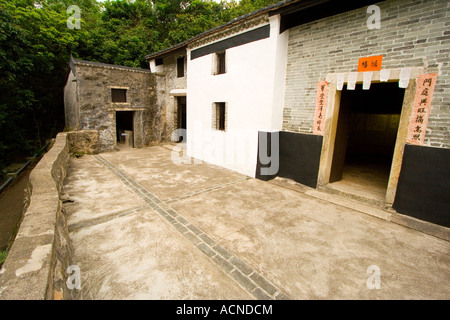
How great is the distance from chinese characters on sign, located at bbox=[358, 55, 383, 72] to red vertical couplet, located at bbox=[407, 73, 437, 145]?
2.70ft

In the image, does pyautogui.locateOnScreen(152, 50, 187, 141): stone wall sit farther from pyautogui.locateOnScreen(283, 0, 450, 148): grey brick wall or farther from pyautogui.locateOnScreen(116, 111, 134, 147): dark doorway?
pyautogui.locateOnScreen(283, 0, 450, 148): grey brick wall

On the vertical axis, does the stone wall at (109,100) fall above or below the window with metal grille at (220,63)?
below

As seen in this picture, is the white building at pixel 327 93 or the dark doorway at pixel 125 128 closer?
the white building at pixel 327 93

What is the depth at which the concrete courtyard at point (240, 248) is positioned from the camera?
274 cm

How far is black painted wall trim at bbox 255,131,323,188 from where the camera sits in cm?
599

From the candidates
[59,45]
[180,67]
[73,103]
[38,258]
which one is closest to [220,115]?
[180,67]

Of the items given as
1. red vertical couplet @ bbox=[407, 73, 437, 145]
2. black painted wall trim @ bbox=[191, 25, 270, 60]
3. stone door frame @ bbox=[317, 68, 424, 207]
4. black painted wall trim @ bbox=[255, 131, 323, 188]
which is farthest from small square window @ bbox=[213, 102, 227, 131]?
red vertical couplet @ bbox=[407, 73, 437, 145]

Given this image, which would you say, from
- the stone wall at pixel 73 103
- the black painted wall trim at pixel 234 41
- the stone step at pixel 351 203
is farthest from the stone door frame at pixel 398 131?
the stone wall at pixel 73 103

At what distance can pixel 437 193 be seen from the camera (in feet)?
13.9

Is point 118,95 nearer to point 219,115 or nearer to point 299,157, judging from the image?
point 219,115

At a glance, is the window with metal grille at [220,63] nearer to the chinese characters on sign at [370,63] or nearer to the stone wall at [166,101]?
the stone wall at [166,101]

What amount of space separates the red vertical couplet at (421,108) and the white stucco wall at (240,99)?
3.07m

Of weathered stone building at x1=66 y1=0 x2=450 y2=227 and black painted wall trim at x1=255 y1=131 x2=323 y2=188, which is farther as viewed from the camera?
black painted wall trim at x1=255 y1=131 x2=323 y2=188

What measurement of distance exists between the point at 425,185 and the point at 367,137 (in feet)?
26.4
